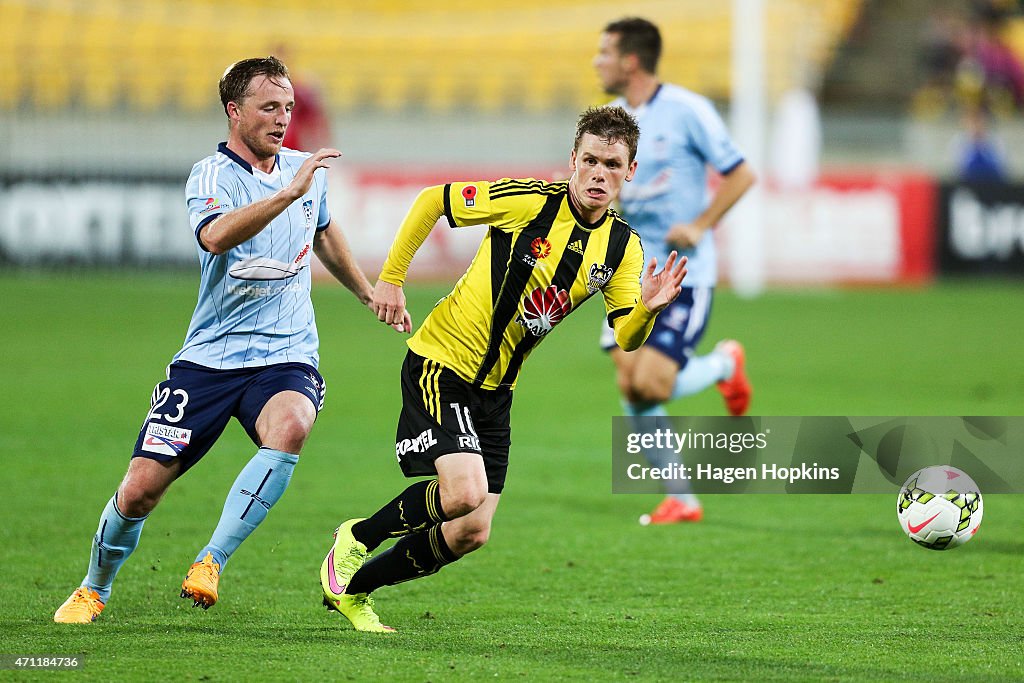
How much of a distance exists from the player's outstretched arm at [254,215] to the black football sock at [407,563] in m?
1.25

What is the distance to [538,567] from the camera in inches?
254

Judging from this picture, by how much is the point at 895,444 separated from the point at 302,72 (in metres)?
16.1

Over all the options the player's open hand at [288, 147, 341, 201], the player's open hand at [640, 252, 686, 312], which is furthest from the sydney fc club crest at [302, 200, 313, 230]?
the player's open hand at [640, 252, 686, 312]

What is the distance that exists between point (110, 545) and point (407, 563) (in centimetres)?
111

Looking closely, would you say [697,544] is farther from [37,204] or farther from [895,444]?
[37,204]

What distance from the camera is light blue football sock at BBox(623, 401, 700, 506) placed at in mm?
7652

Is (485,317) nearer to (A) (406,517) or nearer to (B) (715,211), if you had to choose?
(A) (406,517)

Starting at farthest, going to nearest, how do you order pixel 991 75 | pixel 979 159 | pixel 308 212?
pixel 991 75 → pixel 979 159 → pixel 308 212

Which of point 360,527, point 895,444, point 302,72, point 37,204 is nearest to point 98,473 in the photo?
point 360,527

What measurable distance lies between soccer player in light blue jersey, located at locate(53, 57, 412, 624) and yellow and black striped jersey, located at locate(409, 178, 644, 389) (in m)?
0.28

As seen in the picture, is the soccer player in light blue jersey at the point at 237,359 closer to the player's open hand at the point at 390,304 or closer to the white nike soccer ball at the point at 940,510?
the player's open hand at the point at 390,304

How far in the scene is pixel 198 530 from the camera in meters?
7.06

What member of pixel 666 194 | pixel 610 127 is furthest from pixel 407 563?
pixel 666 194

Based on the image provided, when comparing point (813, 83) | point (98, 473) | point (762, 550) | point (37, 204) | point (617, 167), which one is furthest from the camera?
point (813, 83)
